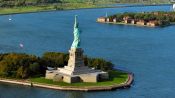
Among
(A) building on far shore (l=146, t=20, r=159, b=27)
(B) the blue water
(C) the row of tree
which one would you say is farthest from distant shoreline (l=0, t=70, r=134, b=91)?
(C) the row of tree

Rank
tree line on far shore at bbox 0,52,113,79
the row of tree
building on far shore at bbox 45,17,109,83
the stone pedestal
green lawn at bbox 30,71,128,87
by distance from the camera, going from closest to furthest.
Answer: green lawn at bbox 30,71,128,87
building on far shore at bbox 45,17,109,83
the stone pedestal
tree line on far shore at bbox 0,52,113,79
the row of tree

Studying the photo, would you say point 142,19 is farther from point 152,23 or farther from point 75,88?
point 75,88

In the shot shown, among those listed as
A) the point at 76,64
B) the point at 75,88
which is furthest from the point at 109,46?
the point at 75,88

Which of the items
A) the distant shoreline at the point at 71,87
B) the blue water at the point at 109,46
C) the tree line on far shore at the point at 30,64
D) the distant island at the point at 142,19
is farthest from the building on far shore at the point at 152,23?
the distant shoreline at the point at 71,87

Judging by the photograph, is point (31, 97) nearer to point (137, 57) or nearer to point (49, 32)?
Result: point (137, 57)

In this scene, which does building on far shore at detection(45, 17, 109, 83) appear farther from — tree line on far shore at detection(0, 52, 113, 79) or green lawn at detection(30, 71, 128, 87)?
tree line on far shore at detection(0, 52, 113, 79)
